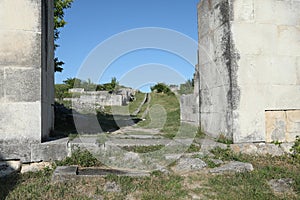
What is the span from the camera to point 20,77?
13.4 ft

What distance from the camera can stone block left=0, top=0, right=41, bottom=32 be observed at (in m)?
4.07

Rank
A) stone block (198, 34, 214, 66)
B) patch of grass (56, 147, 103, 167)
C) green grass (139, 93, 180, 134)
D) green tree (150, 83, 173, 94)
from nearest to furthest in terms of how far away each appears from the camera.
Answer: patch of grass (56, 147, 103, 167)
stone block (198, 34, 214, 66)
green grass (139, 93, 180, 134)
green tree (150, 83, 173, 94)

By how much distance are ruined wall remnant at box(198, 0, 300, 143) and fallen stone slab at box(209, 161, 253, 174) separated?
863mm

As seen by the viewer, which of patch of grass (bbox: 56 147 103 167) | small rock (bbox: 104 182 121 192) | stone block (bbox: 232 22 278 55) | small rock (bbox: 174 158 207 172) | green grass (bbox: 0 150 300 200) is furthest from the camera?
stone block (bbox: 232 22 278 55)

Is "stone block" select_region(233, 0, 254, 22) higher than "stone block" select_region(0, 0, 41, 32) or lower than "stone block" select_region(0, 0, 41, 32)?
higher

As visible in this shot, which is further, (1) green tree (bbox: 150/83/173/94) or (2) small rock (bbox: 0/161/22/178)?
(1) green tree (bbox: 150/83/173/94)

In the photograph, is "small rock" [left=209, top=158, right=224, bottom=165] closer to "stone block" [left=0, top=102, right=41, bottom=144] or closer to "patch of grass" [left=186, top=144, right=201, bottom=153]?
"patch of grass" [left=186, top=144, right=201, bottom=153]

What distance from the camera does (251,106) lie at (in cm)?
496

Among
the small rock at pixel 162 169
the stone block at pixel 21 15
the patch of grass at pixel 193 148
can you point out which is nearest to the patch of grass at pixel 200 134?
the patch of grass at pixel 193 148

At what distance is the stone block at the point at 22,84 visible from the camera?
403cm

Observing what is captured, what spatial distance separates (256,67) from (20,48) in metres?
4.04

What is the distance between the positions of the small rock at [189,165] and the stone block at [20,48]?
2.63 m

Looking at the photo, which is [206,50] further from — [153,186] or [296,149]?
[153,186]

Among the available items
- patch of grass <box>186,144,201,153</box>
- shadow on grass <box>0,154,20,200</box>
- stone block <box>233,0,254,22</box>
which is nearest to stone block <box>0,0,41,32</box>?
shadow on grass <box>0,154,20,200</box>
